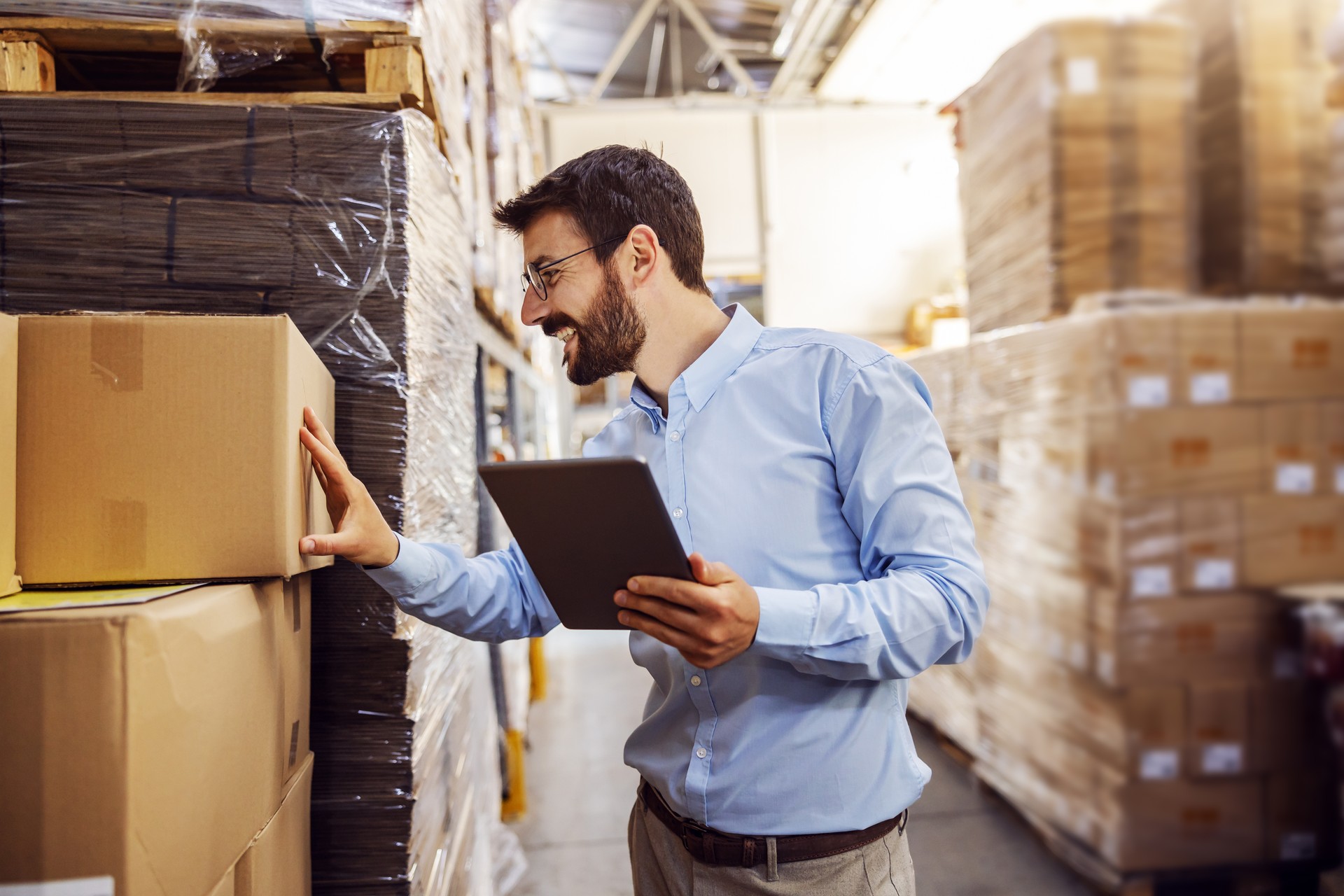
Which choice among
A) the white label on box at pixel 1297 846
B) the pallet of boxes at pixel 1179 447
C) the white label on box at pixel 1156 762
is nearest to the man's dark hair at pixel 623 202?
the pallet of boxes at pixel 1179 447

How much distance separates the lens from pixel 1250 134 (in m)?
2.54

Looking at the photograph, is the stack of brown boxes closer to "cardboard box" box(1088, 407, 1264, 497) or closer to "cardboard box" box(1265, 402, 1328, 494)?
"cardboard box" box(1088, 407, 1264, 497)

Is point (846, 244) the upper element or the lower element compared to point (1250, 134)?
upper

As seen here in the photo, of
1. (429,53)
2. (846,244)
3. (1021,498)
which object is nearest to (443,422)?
(429,53)

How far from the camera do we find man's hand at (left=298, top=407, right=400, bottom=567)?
114 centimetres

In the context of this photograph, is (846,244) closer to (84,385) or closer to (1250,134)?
(1250,134)

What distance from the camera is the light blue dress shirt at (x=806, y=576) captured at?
103 centimetres

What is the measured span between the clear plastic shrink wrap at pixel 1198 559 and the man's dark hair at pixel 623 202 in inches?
64.1

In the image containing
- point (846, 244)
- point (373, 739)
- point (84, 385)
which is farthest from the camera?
point (846, 244)

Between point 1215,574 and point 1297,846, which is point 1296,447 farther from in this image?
point 1297,846

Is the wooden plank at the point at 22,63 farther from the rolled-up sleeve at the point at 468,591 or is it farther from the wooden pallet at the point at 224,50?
the rolled-up sleeve at the point at 468,591

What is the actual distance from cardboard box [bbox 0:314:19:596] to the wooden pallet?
2.10 ft

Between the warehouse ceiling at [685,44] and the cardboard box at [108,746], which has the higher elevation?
the warehouse ceiling at [685,44]

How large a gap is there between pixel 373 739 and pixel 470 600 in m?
0.39
